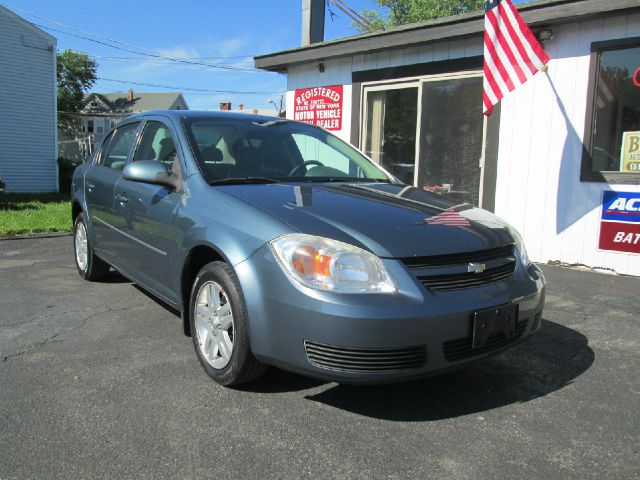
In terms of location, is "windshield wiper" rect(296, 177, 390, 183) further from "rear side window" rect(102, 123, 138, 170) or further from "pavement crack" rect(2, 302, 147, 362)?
"pavement crack" rect(2, 302, 147, 362)

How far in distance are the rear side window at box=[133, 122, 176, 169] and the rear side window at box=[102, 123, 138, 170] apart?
237 millimetres

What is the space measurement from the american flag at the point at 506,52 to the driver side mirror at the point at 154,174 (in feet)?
14.3

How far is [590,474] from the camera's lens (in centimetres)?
213

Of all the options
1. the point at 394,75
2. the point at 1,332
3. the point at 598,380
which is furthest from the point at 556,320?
the point at 394,75

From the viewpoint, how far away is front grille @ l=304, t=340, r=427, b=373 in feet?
7.50

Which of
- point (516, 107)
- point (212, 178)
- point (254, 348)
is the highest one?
point (516, 107)

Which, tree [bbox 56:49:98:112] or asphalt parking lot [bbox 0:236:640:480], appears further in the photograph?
tree [bbox 56:49:98:112]

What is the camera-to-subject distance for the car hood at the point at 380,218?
2.45m

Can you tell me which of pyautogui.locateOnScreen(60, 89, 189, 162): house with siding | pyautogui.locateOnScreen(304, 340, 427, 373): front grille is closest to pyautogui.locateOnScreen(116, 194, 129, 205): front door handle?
pyautogui.locateOnScreen(304, 340, 427, 373): front grille

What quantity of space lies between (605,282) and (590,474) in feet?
13.1

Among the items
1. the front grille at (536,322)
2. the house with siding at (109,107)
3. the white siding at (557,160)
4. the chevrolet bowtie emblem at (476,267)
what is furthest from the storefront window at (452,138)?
the house with siding at (109,107)

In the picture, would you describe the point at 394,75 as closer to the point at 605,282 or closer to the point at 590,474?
the point at 605,282

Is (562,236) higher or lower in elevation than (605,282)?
higher

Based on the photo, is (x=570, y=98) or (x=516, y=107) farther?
(x=516, y=107)
